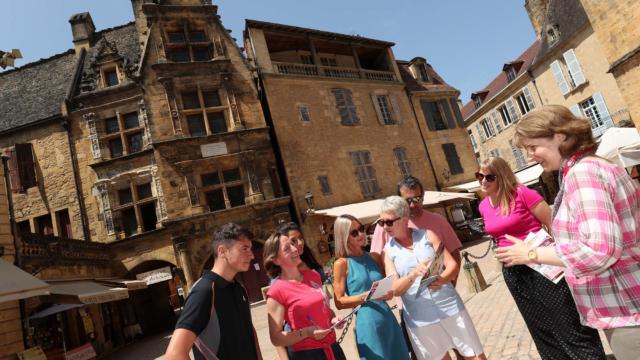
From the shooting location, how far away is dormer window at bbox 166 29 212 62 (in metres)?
14.4

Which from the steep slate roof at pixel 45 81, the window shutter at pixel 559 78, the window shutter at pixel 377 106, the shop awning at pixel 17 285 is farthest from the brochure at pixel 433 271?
the window shutter at pixel 559 78

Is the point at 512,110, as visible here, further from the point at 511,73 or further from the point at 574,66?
the point at 574,66

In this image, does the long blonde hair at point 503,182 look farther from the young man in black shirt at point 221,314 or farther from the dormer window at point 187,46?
the dormer window at point 187,46

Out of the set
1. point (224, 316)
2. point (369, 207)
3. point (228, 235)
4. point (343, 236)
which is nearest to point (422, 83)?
point (369, 207)

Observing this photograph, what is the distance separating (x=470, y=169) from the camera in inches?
752

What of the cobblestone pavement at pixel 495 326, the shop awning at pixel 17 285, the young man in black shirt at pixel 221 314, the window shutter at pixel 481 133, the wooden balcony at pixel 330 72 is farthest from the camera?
the window shutter at pixel 481 133

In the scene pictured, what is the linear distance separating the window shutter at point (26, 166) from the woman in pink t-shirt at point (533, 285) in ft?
53.1

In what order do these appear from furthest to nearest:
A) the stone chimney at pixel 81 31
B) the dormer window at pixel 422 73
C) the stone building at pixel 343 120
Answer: the dormer window at pixel 422 73 < the stone chimney at pixel 81 31 < the stone building at pixel 343 120

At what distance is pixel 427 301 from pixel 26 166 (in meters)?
16.1

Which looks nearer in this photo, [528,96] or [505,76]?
[528,96]

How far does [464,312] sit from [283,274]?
1358mm

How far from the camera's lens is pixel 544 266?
233 centimetres

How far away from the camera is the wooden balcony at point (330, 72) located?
15906 millimetres

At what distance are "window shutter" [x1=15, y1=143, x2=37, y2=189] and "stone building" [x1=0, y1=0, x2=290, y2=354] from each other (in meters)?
0.04
